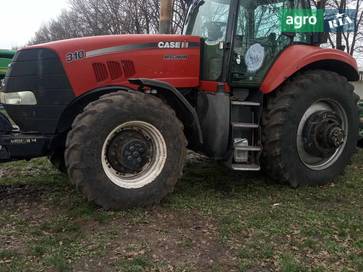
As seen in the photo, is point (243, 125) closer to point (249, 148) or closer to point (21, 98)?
point (249, 148)

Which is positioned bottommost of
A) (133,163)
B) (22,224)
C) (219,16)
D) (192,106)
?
(22,224)

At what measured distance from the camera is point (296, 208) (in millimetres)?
5695

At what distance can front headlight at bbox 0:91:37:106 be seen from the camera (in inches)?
224

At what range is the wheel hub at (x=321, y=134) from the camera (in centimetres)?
653

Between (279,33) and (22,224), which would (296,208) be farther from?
(22,224)

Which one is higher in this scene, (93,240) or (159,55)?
(159,55)

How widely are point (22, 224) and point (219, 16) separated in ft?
10.9

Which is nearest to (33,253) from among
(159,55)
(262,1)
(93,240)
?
(93,240)

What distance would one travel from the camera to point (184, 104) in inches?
232

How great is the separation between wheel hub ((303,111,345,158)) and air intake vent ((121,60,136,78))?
2.24 meters

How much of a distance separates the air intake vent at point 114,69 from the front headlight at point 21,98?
2.85ft

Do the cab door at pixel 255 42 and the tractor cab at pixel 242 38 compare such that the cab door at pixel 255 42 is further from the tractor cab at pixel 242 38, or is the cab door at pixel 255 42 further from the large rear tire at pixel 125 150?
the large rear tire at pixel 125 150

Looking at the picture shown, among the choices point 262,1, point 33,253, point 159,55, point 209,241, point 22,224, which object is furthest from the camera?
point 262,1

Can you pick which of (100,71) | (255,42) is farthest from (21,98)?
(255,42)
